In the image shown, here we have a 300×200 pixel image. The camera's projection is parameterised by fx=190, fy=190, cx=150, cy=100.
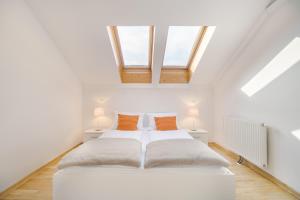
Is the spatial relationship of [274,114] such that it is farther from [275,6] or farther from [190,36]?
[190,36]

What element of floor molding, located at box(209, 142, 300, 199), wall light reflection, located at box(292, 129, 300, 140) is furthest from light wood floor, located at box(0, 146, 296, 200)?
wall light reflection, located at box(292, 129, 300, 140)

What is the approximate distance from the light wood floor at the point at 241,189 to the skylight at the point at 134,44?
2.55 meters

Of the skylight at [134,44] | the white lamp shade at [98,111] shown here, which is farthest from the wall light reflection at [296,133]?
the white lamp shade at [98,111]

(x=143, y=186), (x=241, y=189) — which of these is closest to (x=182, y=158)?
(x=143, y=186)

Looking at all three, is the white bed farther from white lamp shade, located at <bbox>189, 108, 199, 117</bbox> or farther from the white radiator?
white lamp shade, located at <bbox>189, 108, 199, 117</bbox>

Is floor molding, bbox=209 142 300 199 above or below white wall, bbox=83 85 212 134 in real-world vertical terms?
below

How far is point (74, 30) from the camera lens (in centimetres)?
289

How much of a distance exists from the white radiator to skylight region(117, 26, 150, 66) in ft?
6.98

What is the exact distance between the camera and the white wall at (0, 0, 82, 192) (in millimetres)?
2180

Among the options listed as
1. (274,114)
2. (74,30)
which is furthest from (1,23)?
(274,114)

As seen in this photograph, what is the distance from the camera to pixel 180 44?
3.74 meters

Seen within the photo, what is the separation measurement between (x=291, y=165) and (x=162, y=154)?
152 centimetres

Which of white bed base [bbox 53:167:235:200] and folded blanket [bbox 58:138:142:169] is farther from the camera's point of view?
folded blanket [bbox 58:138:142:169]

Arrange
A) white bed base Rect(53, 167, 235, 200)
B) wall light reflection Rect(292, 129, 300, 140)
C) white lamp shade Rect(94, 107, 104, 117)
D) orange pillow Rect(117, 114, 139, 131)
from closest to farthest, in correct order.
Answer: white bed base Rect(53, 167, 235, 200)
wall light reflection Rect(292, 129, 300, 140)
orange pillow Rect(117, 114, 139, 131)
white lamp shade Rect(94, 107, 104, 117)
